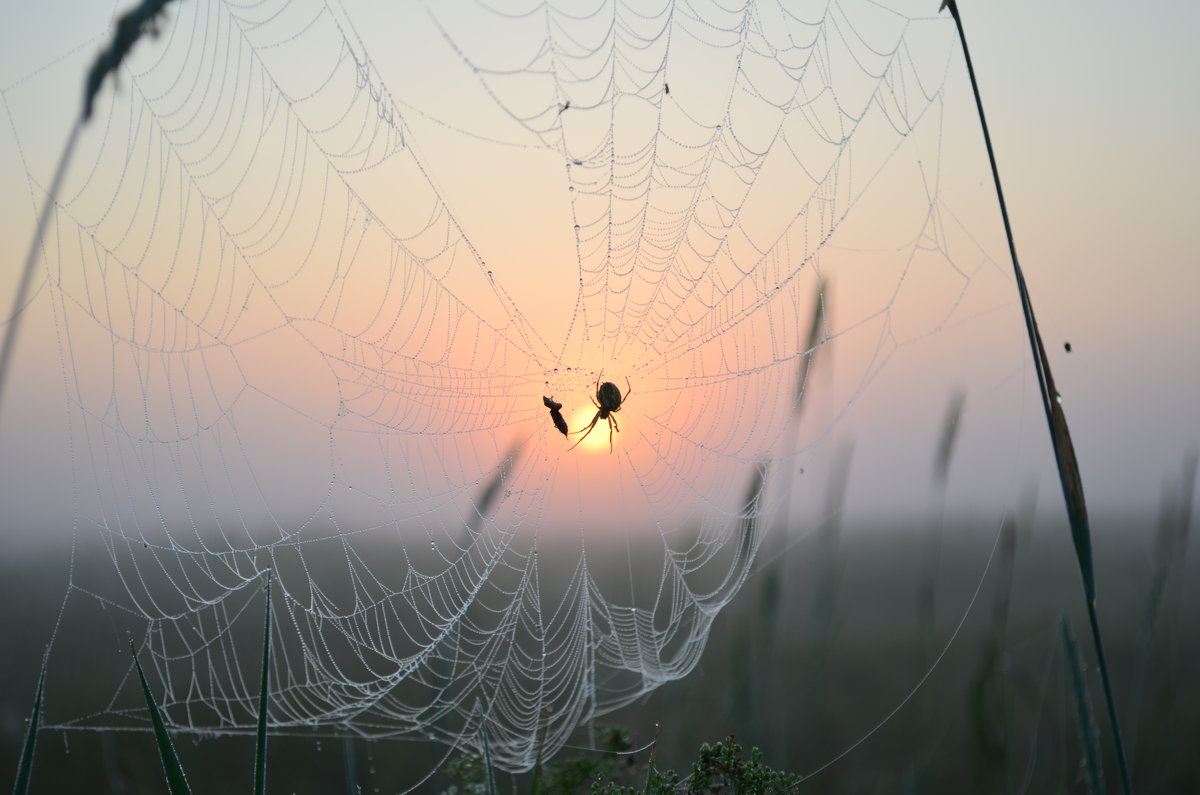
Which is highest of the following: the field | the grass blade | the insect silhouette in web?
the insect silhouette in web

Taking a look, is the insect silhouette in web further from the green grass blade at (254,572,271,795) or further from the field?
the green grass blade at (254,572,271,795)

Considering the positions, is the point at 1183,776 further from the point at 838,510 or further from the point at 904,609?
the point at 904,609

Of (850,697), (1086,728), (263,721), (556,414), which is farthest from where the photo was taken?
(850,697)

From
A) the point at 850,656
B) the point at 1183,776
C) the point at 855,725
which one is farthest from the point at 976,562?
the point at 1183,776

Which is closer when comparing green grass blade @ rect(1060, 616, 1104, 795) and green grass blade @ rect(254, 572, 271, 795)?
green grass blade @ rect(254, 572, 271, 795)

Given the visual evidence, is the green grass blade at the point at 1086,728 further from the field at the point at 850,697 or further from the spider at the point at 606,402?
the spider at the point at 606,402

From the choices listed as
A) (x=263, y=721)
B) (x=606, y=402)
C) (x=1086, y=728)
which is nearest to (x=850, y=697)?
(x=606, y=402)

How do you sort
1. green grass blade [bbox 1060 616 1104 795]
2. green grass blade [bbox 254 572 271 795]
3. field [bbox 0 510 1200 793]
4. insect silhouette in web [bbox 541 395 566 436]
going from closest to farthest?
green grass blade [bbox 254 572 271 795], green grass blade [bbox 1060 616 1104 795], field [bbox 0 510 1200 793], insect silhouette in web [bbox 541 395 566 436]

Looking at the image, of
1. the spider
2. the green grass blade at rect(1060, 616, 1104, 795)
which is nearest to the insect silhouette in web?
the spider

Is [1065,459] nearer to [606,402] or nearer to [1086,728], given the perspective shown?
[1086,728]
